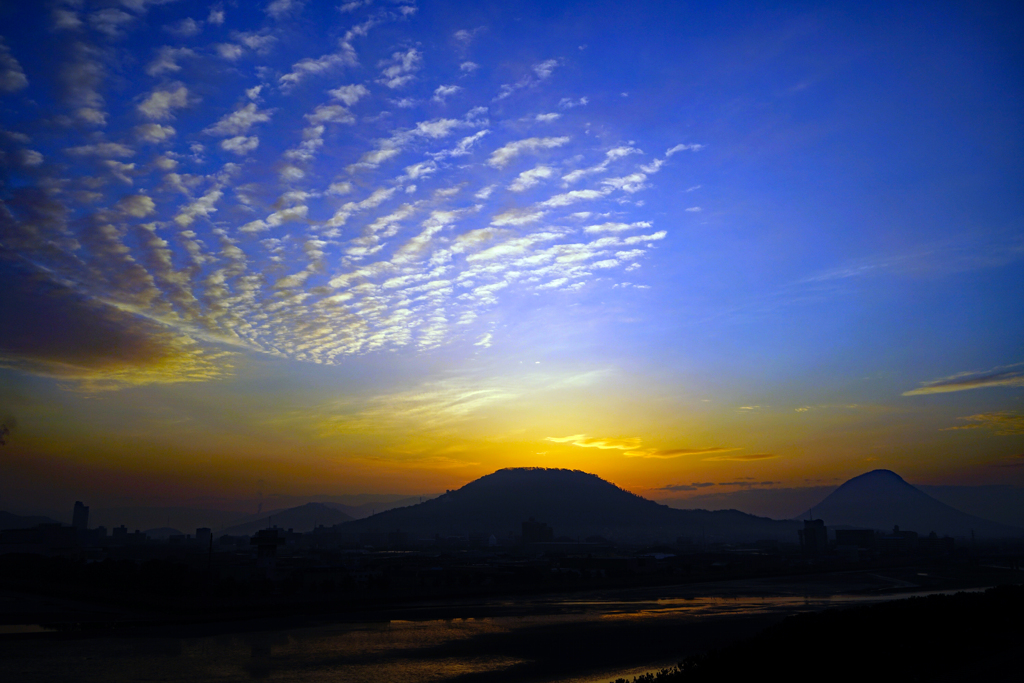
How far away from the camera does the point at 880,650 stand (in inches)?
1089

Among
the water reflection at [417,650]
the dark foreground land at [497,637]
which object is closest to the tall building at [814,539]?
the dark foreground land at [497,637]

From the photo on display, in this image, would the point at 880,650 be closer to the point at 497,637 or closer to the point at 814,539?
the point at 497,637

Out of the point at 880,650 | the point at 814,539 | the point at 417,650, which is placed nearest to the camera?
the point at 880,650

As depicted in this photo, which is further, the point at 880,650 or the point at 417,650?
the point at 417,650

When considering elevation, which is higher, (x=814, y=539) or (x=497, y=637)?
(x=497, y=637)

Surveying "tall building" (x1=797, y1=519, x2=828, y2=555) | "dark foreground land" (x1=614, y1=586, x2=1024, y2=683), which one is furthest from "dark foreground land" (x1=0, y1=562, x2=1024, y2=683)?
"tall building" (x1=797, y1=519, x2=828, y2=555)

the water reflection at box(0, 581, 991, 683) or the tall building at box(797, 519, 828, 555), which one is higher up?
the water reflection at box(0, 581, 991, 683)

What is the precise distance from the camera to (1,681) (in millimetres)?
25172

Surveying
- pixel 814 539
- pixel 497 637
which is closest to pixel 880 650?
pixel 497 637

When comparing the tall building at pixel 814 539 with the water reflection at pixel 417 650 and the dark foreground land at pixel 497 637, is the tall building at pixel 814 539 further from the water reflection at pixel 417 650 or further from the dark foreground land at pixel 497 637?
the water reflection at pixel 417 650

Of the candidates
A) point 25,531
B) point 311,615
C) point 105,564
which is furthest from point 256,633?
point 25,531

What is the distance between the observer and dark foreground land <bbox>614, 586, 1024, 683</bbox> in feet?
75.3

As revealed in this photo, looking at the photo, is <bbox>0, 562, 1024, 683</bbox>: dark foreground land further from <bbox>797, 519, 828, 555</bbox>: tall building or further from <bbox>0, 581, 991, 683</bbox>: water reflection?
<bbox>797, 519, 828, 555</bbox>: tall building

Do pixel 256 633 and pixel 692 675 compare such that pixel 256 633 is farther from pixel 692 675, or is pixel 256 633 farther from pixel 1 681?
pixel 692 675
